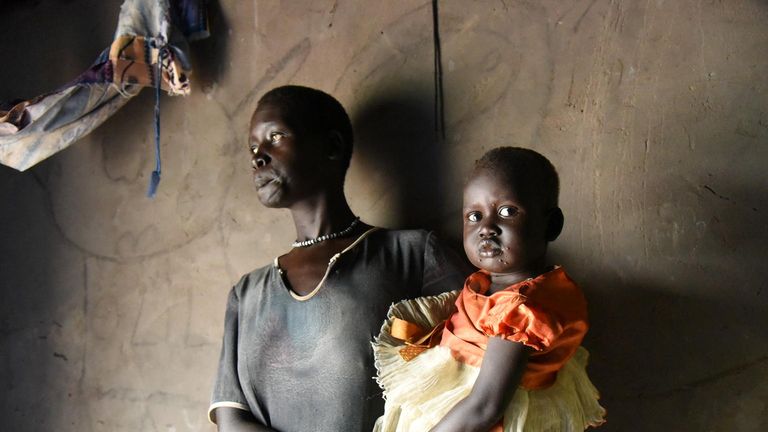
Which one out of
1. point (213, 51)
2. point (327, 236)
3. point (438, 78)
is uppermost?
point (213, 51)

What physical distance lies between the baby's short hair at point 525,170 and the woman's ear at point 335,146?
529 mm

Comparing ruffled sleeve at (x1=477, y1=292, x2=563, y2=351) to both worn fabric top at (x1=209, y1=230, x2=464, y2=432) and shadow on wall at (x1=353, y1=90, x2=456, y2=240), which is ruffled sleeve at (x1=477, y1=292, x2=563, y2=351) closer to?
worn fabric top at (x1=209, y1=230, x2=464, y2=432)

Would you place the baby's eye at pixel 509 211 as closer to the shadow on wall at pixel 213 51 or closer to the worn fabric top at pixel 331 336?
the worn fabric top at pixel 331 336

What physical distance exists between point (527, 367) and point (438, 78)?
88 cm

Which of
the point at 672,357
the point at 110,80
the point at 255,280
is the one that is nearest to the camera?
the point at 672,357

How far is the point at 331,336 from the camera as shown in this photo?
65.8 inches

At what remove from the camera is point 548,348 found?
1.27 metres

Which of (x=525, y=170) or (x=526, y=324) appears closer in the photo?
(x=526, y=324)

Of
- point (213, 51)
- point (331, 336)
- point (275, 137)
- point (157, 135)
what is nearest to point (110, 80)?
point (157, 135)

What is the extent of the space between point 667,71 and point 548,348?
0.75 metres

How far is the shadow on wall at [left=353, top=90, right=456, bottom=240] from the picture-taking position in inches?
74.2

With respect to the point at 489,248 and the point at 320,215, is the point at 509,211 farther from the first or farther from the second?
the point at 320,215

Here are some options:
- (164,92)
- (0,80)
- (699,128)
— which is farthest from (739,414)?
(0,80)

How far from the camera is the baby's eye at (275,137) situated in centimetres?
177
